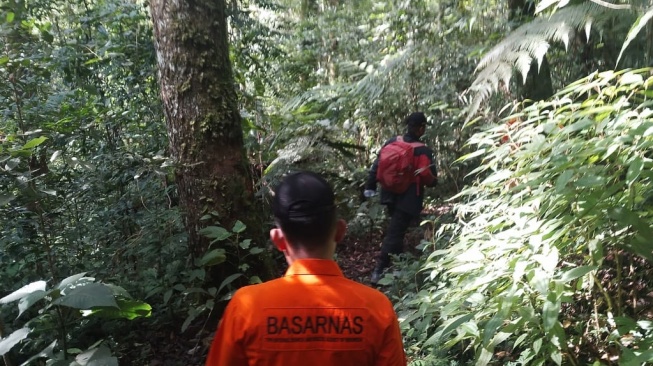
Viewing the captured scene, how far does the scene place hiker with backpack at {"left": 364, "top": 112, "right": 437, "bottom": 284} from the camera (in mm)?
4805

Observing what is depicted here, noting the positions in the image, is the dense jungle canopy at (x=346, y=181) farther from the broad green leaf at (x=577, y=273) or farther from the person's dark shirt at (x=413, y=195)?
the person's dark shirt at (x=413, y=195)

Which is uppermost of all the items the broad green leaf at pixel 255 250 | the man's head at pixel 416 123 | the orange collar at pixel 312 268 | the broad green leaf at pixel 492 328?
the man's head at pixel 416 123

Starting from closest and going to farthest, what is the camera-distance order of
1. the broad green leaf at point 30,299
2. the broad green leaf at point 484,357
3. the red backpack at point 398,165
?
1. the broad green leaf at point 30,299
2. the broad green leaf at point 484,357
3. the red backpack at point 398,165

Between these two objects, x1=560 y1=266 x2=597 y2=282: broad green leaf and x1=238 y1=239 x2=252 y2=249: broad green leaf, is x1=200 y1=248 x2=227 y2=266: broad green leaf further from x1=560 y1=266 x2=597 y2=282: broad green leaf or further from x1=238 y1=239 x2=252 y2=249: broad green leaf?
x1=560 y1=266 x2=597 y2=282: broad green leaf

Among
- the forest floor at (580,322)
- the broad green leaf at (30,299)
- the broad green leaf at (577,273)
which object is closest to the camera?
the broad green leaf at (30,299)

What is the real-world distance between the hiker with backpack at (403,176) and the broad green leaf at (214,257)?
1.85 m

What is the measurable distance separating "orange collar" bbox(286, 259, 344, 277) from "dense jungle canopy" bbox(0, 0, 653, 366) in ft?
3.04

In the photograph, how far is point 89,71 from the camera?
16.5 feet

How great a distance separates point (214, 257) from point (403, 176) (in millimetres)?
2195

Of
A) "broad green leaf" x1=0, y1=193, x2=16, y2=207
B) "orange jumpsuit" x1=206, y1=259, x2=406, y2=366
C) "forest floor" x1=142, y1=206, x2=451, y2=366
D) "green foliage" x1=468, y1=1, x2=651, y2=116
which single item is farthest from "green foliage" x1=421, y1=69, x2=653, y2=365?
"broad green leaf" x1=0, y1=193, x2=16, y2=207

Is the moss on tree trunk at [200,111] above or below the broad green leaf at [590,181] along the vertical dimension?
above

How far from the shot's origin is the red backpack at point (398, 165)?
15.8 feet

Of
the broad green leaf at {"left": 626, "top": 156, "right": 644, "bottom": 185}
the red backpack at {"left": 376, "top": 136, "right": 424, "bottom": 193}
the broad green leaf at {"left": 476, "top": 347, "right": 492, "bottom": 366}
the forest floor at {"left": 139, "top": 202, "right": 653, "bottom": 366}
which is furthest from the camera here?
the red backpack at {"left": 376, "top": 136, "right": 424, "bottom": 193}

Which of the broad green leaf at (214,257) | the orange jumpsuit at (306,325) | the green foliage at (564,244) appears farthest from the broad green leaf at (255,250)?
the orange jumpsuit at (306,325)
